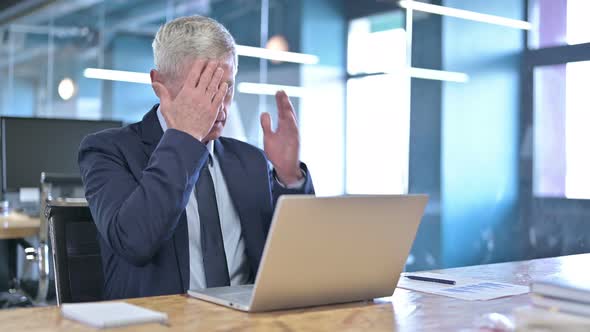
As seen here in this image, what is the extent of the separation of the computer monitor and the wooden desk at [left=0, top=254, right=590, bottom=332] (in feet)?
9.83

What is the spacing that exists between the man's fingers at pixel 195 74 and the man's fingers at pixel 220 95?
0.18ft

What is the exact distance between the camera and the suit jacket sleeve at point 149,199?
63.5 inches

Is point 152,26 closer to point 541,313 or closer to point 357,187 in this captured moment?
point 357,187

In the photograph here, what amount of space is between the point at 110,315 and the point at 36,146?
324 centimetres

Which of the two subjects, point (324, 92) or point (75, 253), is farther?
point (324, 92)

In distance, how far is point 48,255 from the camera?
13.0ft

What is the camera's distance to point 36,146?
168 inches

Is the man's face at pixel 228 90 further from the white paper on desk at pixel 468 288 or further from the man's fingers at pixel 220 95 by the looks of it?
the white paper on desk at pixel 468 288

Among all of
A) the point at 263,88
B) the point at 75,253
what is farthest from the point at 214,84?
the point at 263,88

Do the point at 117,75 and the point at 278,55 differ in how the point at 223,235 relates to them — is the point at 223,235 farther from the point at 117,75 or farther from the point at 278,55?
Answer: the point at 117,75

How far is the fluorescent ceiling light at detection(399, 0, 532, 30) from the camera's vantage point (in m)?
4.93

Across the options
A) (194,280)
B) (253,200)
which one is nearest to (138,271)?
(194,280)

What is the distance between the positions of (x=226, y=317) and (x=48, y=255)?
289 cm

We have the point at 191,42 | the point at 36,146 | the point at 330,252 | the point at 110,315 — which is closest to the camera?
the point at 110,315
